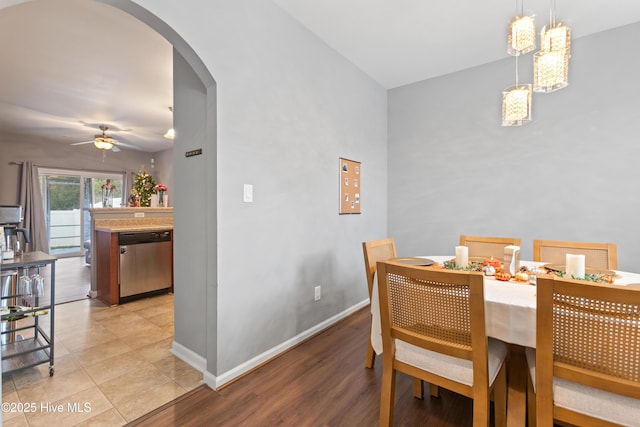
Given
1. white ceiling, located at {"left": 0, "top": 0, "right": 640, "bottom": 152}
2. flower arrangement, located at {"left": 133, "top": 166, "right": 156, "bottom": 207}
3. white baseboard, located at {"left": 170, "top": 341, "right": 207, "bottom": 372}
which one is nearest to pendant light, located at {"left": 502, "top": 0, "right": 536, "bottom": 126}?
white ceiling, located at {"left": 0, "top": 0, "right": 640, "bottom": 152}

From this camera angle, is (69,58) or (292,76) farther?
(69,58)

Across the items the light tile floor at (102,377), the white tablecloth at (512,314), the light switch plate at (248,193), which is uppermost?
the light switch plate at (248,193)

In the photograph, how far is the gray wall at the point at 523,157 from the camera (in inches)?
103

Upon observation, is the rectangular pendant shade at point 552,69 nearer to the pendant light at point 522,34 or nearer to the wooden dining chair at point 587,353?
the pendant light at point 522,34

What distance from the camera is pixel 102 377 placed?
78.6 inches

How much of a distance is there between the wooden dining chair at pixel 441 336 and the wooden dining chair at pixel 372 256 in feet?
1.72

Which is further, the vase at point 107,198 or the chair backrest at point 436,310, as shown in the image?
the vase at point 107,198

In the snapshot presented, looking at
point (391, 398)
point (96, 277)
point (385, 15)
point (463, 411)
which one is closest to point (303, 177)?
point (385, 15)

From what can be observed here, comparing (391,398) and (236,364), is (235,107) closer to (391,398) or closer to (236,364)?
(236,364)

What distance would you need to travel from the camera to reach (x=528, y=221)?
3.02 meters

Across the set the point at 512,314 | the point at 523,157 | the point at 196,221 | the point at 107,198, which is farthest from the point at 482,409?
the point at 107,198

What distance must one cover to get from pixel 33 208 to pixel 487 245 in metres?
8.45

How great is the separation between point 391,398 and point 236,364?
1.11 metres

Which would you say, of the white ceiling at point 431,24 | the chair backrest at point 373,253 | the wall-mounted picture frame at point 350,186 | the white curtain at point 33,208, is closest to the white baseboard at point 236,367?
the chair backrest at point 373,253
